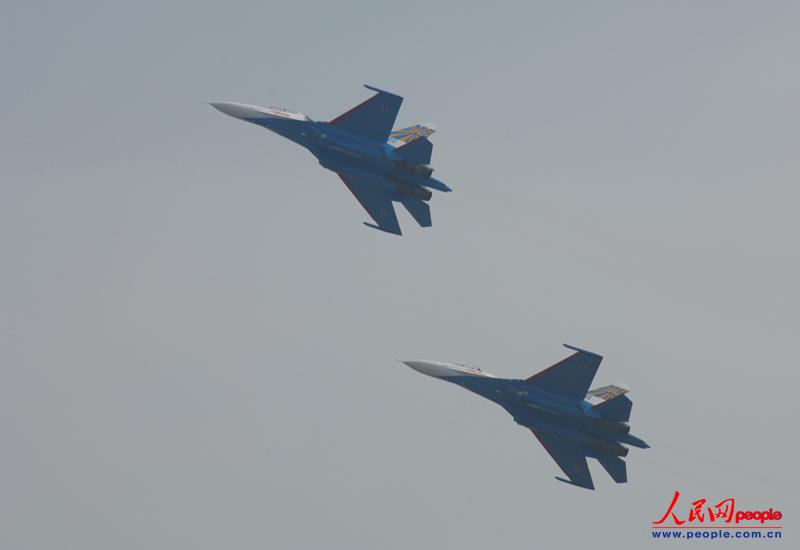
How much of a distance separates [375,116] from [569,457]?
2450cm

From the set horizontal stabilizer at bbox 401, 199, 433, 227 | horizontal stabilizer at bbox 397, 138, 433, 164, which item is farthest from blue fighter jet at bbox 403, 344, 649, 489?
horizontal stabilizer at bbox 397, 138, 433, 164

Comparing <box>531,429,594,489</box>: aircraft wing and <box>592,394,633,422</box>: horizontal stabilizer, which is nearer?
<box>592,394,633,422</box>: horizontal stabilizer

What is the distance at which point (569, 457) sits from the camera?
3728 inches

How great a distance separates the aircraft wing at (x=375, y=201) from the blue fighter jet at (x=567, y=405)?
9820mm

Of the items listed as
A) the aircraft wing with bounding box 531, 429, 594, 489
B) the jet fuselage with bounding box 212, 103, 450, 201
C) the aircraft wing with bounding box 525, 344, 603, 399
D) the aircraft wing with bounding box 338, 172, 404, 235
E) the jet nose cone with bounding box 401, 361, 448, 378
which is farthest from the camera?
the aircraft wing with bounding box 338, 172, 404, 235

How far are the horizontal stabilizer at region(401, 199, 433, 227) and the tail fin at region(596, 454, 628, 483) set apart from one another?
1821 centimetres

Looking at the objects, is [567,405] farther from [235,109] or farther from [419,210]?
[235,109]

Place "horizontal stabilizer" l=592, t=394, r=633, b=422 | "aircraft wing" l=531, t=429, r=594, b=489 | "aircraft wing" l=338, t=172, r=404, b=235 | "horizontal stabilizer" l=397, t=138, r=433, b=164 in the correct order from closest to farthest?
"horizontal stabilizer" l=592, t=394, r=633, b=422 → "aircraft wing" l=531, t=429, r=594, b=489 → "horizontal stabilizer" l=397, t=138, r=433, b=164 → "aircraft wing" l=338, t=172, r=404, b=235

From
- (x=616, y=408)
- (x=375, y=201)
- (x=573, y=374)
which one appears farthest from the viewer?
(x=375, y=201)

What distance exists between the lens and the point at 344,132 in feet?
314

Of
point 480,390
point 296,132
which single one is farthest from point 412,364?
point 296,132

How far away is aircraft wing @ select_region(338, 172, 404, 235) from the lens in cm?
9656

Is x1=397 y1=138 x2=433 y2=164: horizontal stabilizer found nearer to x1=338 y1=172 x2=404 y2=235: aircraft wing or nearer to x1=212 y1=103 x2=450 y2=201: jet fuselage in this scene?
x1=212 y1=103 x2=450 y2=201: jet fuselage

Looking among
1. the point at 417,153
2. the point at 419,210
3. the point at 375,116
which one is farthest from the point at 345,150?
the point at 419,210
